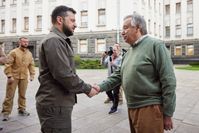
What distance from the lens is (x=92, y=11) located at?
3575 centimetres

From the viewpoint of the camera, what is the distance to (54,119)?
3.12 meters

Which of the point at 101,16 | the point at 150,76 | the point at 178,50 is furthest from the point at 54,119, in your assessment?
the point at 178,50

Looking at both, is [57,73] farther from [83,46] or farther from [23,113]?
[83,46]

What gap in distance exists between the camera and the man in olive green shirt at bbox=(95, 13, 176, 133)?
3.11 metres

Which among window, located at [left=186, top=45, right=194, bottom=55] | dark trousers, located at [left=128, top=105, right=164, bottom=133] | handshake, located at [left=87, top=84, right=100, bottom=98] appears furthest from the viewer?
window, located at [left=186, top=45, right=194, bottom=55]

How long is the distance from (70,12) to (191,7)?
153ft

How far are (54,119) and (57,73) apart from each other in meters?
0.53

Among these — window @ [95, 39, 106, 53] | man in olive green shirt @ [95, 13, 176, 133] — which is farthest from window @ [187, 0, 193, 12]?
man in olive green shirt @ [95, 13, 176, 133]

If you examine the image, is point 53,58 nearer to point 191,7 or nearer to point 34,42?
point 34,42

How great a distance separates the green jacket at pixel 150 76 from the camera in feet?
10.2

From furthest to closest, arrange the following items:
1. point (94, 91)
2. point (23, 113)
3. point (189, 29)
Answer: point (189, 29)
point (23, 113)
point (94, 91)

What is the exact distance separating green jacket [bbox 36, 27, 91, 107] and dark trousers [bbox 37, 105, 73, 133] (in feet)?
0.19

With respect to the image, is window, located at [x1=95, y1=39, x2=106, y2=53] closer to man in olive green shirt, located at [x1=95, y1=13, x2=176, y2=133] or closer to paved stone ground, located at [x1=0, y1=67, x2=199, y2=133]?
paved stone ground, located at [x1=0, y1=67, x2=199, y2=133]

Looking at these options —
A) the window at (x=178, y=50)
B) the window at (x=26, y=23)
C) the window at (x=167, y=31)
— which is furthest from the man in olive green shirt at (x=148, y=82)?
the window at (x=167, y=31)
